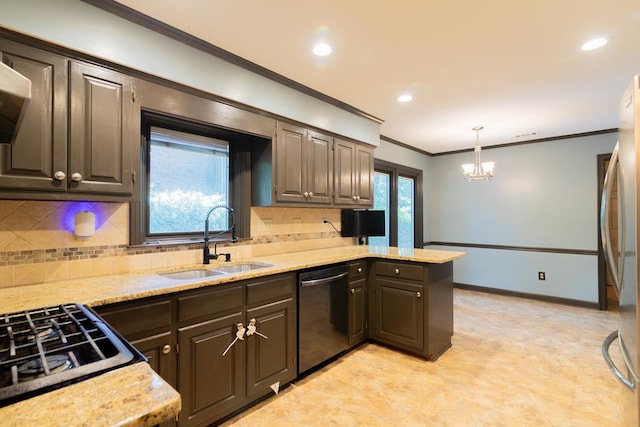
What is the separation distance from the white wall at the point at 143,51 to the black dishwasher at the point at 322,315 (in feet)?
4.85

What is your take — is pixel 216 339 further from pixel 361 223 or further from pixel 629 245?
pixel 361 223

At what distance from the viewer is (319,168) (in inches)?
125

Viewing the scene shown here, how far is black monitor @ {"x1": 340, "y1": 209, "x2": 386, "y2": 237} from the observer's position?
386 cm

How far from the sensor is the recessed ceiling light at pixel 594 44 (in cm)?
220

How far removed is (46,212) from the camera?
181 cm

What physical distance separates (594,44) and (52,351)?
11.1 ft

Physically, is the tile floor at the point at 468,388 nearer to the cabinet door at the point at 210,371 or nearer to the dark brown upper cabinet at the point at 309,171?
the cabinet door at the point at 210,371

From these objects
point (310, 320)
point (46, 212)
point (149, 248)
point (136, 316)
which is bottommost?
point (310, 320)

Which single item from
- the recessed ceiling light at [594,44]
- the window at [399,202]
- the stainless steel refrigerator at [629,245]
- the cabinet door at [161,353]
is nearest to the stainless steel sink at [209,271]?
the cabinet door at [161,353]

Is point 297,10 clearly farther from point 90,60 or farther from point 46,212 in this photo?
point 46,212

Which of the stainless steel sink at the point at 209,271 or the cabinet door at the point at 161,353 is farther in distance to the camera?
the stainless steel sink at the point at 209,271

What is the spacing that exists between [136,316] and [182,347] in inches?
12.8

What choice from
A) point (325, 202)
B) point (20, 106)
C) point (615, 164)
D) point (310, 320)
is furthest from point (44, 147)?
point (615, 164)

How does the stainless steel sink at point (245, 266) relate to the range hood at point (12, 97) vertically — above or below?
below
